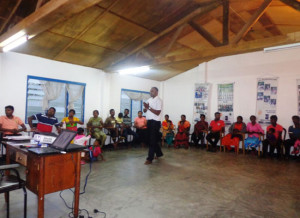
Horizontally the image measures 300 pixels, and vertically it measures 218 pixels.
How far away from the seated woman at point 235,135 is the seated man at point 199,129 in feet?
2.47

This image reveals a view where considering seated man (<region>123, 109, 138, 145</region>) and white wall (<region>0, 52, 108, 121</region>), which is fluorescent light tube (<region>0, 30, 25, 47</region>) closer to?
white wall (<region>0, 52, 108, 121</region>)

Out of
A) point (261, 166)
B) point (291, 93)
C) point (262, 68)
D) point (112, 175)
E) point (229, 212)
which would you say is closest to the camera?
point (229, 212)

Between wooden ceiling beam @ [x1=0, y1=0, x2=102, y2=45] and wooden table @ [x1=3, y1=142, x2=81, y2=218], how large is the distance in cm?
187

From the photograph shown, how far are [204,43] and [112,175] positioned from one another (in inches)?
194

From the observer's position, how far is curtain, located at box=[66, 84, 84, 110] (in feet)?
21.3

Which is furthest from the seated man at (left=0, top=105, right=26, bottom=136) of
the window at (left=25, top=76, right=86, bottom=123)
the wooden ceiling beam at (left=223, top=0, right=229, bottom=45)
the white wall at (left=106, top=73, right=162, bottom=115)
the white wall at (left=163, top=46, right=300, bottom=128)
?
the white wall at (left=163, top=46, right=300, bottom=128)

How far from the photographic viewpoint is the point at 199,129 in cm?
751

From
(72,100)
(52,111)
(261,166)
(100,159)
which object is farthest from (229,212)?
(72,100)

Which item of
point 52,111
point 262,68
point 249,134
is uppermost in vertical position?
point 262,68

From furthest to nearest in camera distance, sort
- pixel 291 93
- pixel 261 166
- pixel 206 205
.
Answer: pixel 291 93 < pixel 261 166 < pixel 206 205

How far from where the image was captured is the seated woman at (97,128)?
6.33m

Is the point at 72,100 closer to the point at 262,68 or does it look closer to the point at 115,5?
the point at 115,5

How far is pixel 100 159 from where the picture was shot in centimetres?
531

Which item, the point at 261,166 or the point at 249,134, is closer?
the point at 261,166
